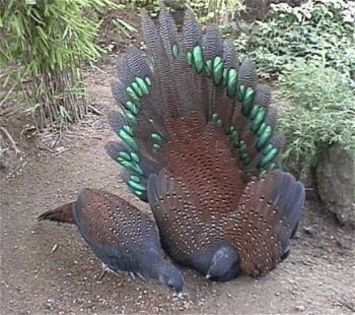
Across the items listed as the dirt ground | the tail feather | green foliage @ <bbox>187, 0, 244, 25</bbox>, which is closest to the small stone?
the dirt ground

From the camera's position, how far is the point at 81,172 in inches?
129

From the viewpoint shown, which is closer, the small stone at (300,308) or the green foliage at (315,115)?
the small stone at (300,308)

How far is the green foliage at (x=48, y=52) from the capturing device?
305 cm

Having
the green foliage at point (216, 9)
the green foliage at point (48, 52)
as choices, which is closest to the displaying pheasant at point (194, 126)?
the green foliage at point (48, 52)

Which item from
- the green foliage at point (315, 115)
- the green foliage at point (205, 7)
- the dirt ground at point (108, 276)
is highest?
the green foliage at point (315, 115)

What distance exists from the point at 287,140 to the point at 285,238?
552mm

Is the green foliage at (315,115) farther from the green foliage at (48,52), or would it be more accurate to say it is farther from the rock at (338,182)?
the green foliage at (48,52)

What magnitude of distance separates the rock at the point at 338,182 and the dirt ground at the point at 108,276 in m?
0.06

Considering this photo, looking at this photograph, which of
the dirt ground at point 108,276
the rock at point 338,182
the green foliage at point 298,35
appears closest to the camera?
the dirt ground at point 108,276

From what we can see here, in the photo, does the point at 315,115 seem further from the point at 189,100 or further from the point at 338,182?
the point at 189,100

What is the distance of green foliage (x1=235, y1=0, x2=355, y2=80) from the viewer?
407cm

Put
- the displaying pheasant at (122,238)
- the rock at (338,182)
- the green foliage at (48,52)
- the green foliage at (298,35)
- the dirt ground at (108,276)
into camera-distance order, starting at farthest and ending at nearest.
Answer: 1. the green foliage at (298,35)
2. the green foliage at (48,52)
3. the rock at (338,182)
4. the dirt ground at (108,276)
5. the displaying pheasant at (122,238)

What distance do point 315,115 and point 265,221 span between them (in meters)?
0.63

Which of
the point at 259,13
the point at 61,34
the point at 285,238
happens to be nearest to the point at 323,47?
the point at 259,13
